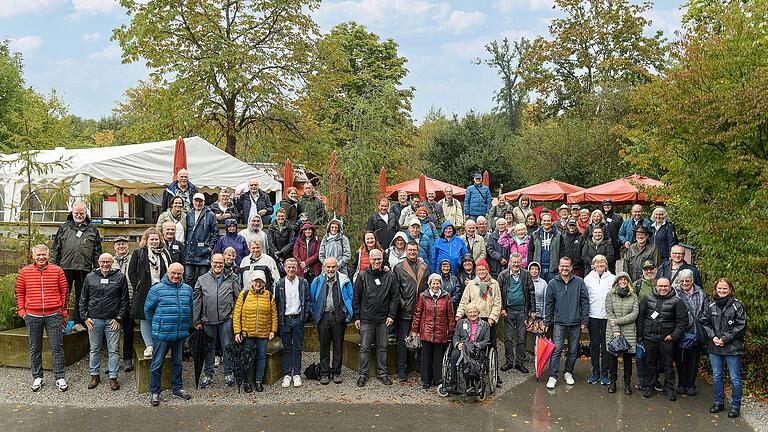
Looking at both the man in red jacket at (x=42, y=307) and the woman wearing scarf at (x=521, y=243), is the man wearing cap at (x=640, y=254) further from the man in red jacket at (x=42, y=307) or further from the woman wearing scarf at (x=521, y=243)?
the man in red jacket at (x=42, y=307)

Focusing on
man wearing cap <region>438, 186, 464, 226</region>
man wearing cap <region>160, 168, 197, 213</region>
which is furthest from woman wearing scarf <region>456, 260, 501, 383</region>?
man wearing cap <region>160, 168, 197, 213</region>

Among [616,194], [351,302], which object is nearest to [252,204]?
[351,302]

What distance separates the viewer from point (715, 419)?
7.48 meters

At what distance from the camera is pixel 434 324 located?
844cm

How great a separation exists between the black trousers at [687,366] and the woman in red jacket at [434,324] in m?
2.97

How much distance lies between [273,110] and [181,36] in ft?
10.5

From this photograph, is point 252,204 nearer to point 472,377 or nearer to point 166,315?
point 166,315

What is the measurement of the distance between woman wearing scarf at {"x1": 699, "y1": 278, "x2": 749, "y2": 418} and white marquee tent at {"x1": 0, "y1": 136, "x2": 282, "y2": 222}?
35.7 feet

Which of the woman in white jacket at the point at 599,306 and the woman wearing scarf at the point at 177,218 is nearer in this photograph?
the woman in white jacket at the point at 599,306

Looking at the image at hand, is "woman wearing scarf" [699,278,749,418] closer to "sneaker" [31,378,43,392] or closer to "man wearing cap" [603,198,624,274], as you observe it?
"man wearing cap" [603,198,624,274]

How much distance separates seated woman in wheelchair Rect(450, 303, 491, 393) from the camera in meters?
8.05

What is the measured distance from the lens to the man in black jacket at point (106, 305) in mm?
8172

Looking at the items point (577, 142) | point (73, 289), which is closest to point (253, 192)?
point (73, 289)

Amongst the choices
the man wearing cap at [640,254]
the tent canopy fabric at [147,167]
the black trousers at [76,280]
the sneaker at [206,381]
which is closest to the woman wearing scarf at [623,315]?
the man wearing cap at [640,254]
